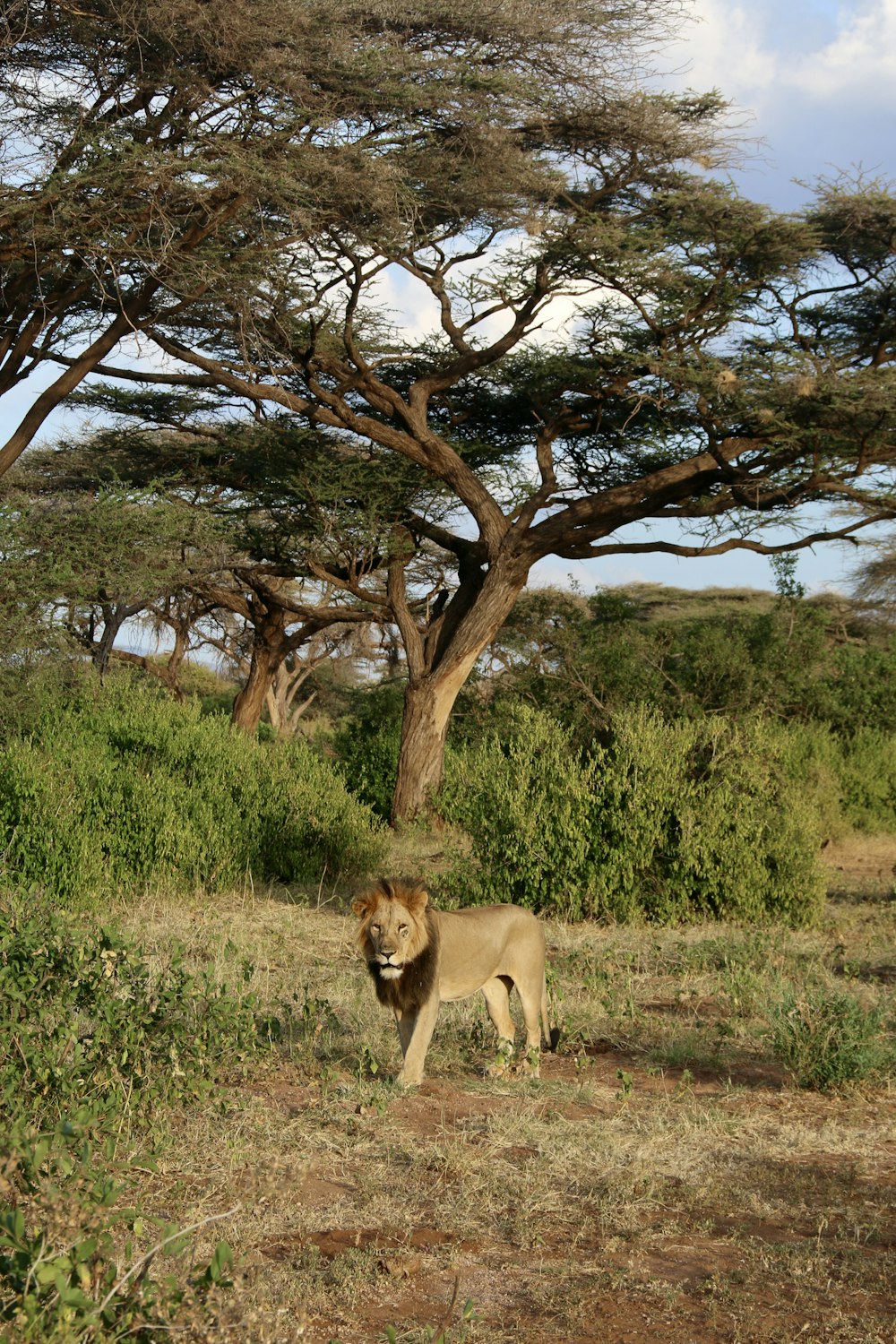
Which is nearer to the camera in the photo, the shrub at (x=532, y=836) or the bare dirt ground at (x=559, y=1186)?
the bare dirt ground at (x=559, y=1186)

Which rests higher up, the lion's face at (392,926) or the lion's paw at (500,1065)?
the lion's face at (392,926)

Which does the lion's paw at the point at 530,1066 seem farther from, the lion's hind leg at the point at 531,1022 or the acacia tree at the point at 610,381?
the acacia tree at the point at 610,381

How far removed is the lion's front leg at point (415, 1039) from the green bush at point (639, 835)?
4563mm

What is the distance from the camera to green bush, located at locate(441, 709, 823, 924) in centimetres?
983

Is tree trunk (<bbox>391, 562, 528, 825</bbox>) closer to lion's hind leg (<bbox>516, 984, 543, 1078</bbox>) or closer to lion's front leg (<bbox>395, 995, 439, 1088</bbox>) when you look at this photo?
lion's hind leg (<bbox>516, 984, 543, 1078</bbox>)

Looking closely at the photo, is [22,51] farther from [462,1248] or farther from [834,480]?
[462,1248]

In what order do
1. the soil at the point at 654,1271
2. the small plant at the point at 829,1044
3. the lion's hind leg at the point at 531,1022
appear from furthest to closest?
the lion's hind leg at the point at 531,1022, the small plant at the point at 829,1044, the soil at the point at 654,1271

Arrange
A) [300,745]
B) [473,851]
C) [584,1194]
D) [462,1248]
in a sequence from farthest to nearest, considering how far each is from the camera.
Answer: [300,745] < [473,851] < [584,1194] < [462,1248]

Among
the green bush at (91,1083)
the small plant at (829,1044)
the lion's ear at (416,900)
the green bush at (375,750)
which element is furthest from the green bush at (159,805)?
the small plant at (829,1044)

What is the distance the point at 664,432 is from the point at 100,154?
22.1ft

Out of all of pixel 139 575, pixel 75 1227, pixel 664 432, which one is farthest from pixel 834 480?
pixel 75 1227

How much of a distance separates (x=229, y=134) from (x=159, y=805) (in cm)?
547

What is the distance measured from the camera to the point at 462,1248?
147 inches

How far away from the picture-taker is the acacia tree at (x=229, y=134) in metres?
10.6
